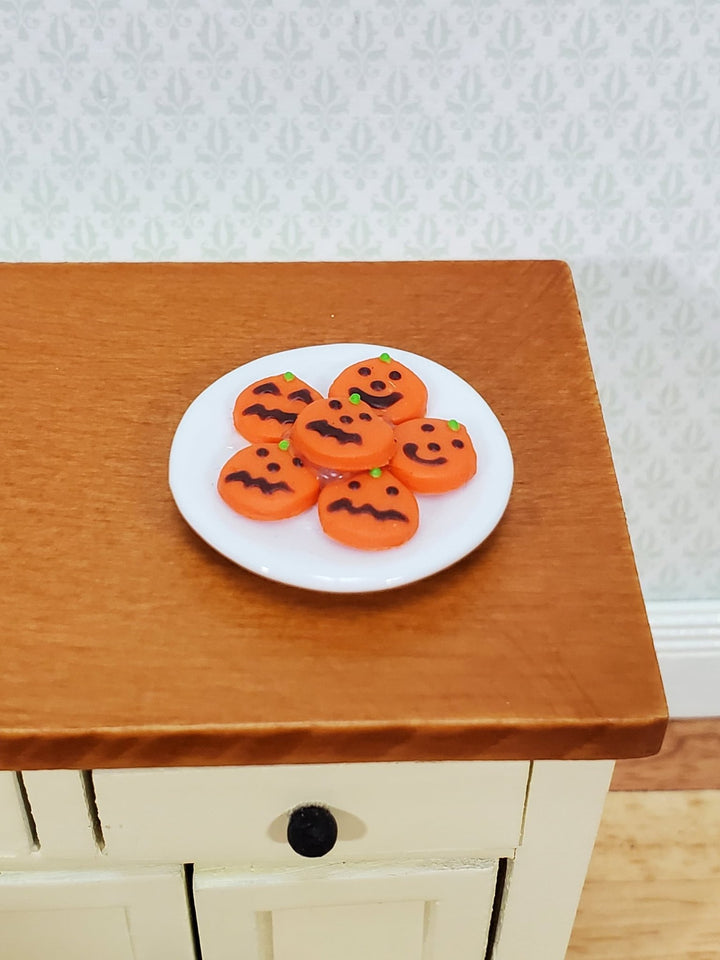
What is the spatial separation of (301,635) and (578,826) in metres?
Answer: 0.24

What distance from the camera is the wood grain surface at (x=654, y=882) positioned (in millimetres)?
1254

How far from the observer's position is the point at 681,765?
56.4 inches

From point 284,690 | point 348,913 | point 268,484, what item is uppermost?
point 268,484

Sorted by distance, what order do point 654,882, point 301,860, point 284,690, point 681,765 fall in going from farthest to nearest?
1. point 681,765
2. point 654,882
3. point 301,860
4. point 284,690

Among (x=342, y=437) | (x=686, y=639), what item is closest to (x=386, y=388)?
(x=342, y=437)

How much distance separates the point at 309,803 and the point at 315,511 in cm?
19

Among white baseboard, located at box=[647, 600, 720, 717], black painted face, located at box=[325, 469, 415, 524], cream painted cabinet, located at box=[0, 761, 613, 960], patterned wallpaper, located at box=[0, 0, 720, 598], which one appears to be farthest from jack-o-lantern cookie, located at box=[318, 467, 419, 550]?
white baseboard, located at box=[647, 600, 720, 717]

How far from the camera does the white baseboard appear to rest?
55.0 inches

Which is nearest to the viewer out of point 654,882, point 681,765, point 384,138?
point 384,138

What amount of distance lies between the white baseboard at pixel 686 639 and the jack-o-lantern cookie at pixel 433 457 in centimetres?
75

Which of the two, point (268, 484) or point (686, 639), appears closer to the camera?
point (268, 484)

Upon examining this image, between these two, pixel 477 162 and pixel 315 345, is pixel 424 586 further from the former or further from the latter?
pixel 477 162

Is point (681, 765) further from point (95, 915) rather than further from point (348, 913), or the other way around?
point (95, 915)

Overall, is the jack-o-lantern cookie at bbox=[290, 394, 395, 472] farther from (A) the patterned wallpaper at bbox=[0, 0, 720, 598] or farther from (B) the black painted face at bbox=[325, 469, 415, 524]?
(A) the patterned wallpaper at bbox=[0, 0, 720, 598]
